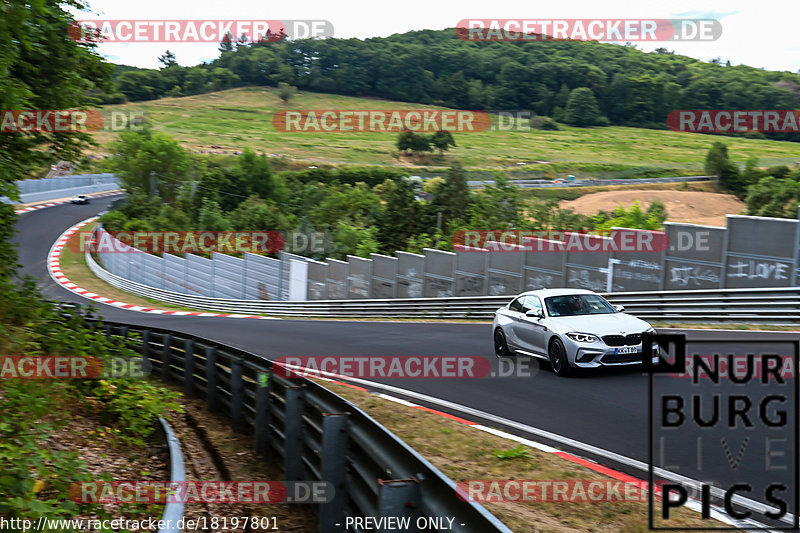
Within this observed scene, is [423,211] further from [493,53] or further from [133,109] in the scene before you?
[133,109]

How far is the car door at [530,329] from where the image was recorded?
13.3m

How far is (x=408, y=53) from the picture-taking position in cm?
14875

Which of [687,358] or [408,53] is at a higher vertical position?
[408,53]

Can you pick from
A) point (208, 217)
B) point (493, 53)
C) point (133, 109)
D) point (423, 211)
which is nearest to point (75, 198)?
point (208, 217)

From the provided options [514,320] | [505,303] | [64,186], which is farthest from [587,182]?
[514,320]

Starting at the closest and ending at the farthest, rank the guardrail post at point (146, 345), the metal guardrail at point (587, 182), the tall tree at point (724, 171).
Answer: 1. the guardrail post at point (146, 345)
2. the tall tree at point (724, 171)
3. the metal guardrail at point (587, 182)

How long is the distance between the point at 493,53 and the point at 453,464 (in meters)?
148

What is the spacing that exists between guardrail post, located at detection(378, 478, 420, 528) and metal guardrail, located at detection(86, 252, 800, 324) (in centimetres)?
1358

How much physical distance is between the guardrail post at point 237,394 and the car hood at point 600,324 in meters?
5.43

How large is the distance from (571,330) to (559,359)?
602 millimetres

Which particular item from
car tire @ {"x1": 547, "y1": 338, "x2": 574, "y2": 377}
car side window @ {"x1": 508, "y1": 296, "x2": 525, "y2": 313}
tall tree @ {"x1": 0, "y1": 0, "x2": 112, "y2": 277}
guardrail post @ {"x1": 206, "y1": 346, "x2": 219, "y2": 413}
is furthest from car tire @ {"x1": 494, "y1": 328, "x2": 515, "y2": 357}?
tall tree @ {"x1": 0, "y1": 0, "x2": 112, "y2": 277}

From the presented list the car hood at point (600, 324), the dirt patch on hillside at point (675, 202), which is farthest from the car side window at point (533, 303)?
the dirt patch on hillside at point (675, 202)

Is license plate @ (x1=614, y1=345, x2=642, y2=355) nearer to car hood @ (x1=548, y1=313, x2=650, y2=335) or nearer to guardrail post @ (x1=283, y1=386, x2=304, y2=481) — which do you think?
car hood @ (x1=548, y1=313, x2=650, y2=335)

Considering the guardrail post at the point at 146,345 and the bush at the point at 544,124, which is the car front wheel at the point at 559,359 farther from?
the bush at the point at 544,124
